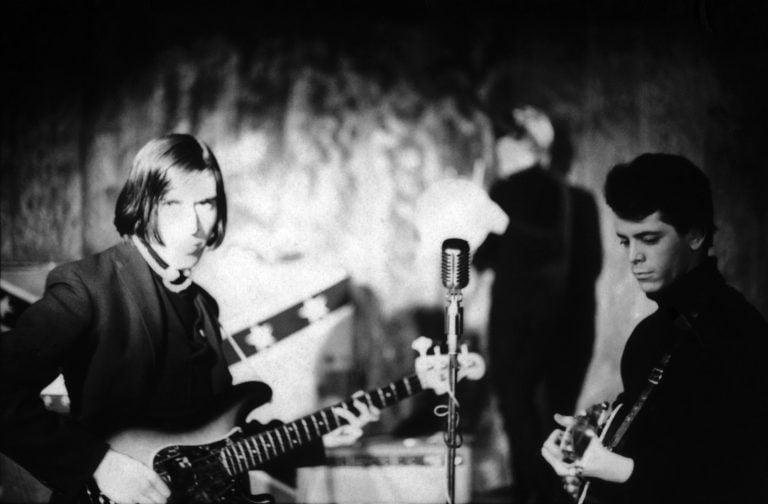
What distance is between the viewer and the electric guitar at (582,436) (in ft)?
9.17

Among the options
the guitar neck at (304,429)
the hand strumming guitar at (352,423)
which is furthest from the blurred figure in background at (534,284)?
the hand strumming guitar at (352,423)

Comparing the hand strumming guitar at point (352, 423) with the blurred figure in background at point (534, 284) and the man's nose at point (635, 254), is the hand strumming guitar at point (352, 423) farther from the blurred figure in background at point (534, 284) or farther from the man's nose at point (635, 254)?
the man's nose at point (635, 254)

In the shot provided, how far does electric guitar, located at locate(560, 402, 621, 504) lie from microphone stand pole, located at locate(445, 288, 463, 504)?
0.60 metres

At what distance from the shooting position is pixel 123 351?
2918mm

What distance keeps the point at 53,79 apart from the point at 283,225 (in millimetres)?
1332

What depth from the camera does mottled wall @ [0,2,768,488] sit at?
3.07m

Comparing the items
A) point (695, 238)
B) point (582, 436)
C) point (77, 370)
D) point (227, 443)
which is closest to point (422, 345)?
point (582, 436)

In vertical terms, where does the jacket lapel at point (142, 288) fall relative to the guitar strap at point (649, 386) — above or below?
above

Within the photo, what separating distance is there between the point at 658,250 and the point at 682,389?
636 millimetres

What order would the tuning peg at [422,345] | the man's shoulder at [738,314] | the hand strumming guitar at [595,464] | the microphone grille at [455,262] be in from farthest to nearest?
1. the tuning peg at [422,345]
2. the man's shoulder at [738,314]
3. the hand strumming guitar at [595,464]
4. the microphone grille at [455,262]

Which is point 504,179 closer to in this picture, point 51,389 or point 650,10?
point 650,10

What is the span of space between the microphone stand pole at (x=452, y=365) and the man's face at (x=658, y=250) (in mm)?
1018

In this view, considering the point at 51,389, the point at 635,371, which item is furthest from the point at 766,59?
the point at 51,389

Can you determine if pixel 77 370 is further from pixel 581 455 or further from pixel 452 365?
pixel 581 455
